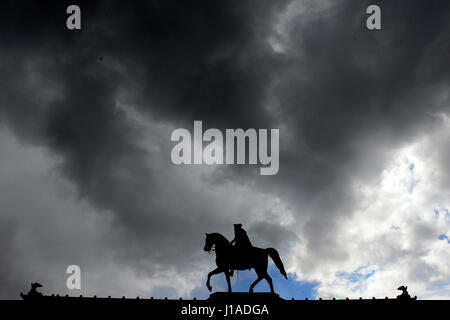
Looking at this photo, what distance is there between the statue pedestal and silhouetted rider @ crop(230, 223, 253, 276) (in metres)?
1.03

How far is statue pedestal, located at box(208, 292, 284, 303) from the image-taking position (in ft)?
52.5

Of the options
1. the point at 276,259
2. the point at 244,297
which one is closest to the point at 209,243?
the point at 244,297

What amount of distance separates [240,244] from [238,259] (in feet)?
2.41

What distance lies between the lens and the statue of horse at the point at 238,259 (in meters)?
16.7

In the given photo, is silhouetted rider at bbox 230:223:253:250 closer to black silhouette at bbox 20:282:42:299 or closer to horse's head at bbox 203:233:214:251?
horse's head at bbox 203:233:214:251

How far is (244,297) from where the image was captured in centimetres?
1608

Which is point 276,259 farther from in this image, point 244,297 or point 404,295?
point 404,295

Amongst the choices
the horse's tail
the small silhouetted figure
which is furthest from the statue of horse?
the small silhouetted figure

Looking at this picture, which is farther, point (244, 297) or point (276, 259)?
point (276, 259)

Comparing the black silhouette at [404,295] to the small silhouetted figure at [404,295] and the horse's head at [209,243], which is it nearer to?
the small silhouetted figure at [404,295]
